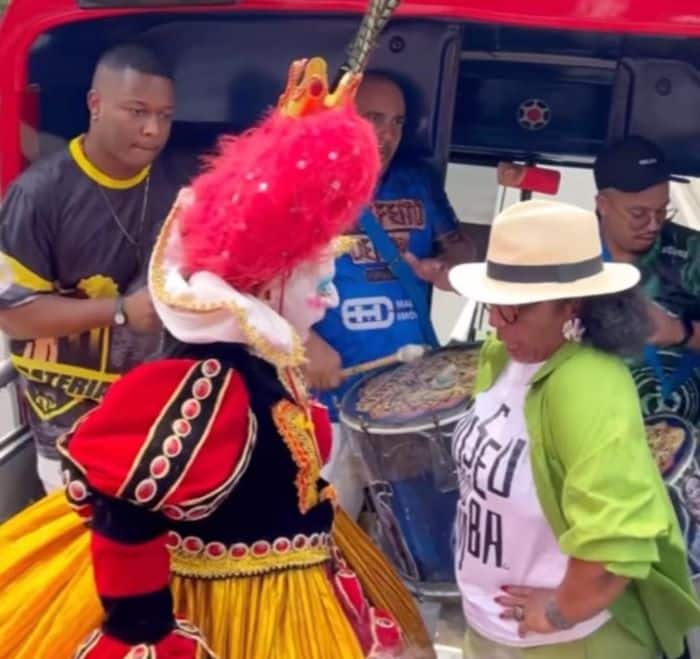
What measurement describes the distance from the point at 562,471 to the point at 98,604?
88 cm

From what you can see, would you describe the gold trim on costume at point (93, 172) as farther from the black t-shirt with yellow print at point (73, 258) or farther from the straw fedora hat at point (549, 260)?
the straw fedora hat at point (549, 260)

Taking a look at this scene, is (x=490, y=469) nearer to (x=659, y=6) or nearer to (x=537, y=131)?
(x=659, y=6)

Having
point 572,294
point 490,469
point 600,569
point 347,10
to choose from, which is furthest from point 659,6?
point 600,569

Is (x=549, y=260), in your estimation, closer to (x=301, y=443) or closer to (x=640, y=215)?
(x=301, y=443)

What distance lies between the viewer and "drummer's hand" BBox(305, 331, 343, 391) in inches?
126

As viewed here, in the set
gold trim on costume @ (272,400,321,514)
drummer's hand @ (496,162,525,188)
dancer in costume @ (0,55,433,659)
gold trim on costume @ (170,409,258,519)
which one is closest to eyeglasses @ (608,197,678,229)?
drummer's hand @ (496,162,525,188)

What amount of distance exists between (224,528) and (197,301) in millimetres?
429

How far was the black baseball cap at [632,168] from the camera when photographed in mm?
3295

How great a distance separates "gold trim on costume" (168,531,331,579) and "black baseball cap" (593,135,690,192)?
1628mm

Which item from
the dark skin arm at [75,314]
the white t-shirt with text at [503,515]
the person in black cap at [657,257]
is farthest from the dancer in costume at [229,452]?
the person in black cap at [657,257]

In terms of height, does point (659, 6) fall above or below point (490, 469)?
above

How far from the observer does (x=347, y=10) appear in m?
2.97

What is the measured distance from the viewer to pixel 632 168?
331cm

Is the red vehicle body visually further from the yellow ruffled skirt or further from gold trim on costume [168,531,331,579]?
gold trim on costume [168,531,331,579]
